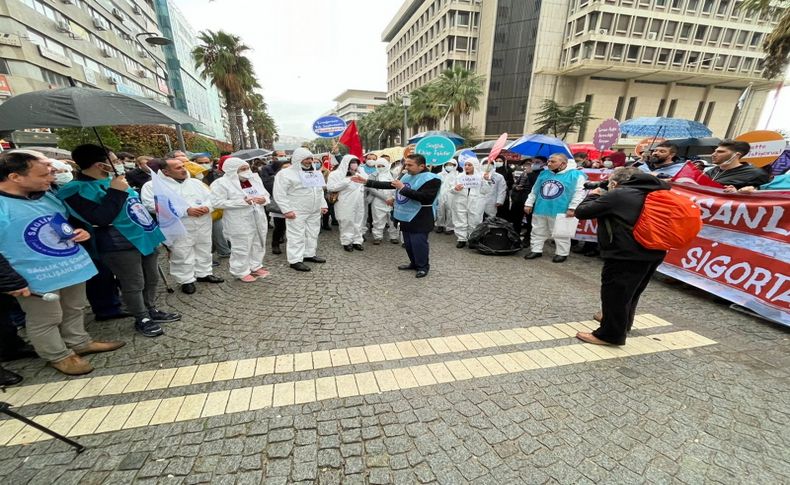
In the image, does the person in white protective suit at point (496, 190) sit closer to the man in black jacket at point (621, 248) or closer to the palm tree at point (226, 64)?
the man in black jacket at point (621, 248)

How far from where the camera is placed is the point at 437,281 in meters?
4.56

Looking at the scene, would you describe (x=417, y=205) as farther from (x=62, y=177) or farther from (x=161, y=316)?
(x=62, y=177)

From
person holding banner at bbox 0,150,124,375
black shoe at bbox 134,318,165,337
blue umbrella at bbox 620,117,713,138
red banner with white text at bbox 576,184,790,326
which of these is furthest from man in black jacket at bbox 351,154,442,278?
blue umbrella at bbox 620,117,713,138

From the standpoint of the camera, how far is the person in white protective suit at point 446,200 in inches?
284

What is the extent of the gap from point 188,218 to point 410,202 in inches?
121

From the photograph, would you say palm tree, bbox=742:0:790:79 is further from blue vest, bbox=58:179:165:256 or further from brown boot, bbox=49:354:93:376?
brown boot, bbox=49:354:93:376

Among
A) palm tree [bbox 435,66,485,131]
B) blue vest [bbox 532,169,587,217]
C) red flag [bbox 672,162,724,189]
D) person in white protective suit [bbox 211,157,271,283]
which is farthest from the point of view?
palm tree [bbox 435,66,485,131]

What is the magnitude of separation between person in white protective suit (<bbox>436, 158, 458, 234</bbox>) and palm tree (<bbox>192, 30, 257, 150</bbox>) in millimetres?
21676

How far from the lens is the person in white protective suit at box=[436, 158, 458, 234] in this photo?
7.21 m

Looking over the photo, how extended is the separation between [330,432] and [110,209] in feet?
8.84

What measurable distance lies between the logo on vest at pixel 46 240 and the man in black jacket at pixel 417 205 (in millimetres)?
3296

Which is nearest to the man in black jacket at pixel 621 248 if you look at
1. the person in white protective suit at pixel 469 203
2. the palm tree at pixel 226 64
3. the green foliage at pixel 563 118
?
the person in white protective suit at pixel 469 203

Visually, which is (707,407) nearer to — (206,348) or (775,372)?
(775,372)

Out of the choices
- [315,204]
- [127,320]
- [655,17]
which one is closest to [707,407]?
[315,204]
